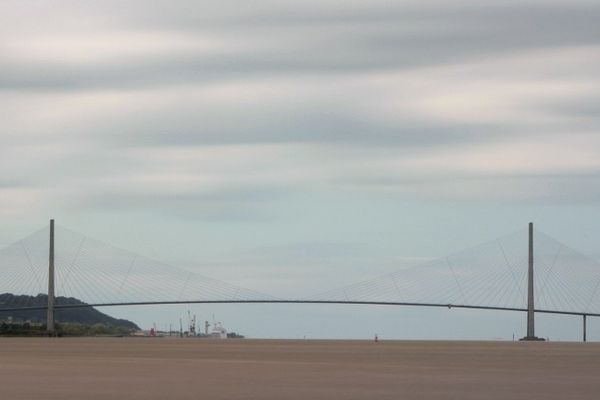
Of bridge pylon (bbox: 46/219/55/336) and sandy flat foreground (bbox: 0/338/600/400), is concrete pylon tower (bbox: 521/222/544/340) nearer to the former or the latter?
bridge pylon (bbox: 46/219/55/336)

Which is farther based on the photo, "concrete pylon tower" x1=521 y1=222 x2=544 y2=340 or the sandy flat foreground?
"concrete pylon tower" x1=521 y1=222 x2=544 y2=340

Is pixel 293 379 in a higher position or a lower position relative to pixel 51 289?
lower

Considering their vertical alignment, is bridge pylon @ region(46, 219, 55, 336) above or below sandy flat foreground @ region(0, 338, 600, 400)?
above

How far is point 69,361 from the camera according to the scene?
108 ft

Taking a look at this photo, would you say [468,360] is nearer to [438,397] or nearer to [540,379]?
[540,379]

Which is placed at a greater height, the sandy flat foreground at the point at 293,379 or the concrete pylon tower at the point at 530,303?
the concrete pylon tower at the point at 530,303

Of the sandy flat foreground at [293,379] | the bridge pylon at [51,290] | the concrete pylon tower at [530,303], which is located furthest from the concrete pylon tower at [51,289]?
the sandy flat foreground at [293,379]

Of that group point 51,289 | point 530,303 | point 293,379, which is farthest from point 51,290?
point 293,379

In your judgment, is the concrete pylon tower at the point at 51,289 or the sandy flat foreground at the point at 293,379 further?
the concrete pylon tower at the point at 51,289

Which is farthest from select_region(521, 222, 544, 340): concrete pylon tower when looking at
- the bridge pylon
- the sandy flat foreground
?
the sandy flat foreground

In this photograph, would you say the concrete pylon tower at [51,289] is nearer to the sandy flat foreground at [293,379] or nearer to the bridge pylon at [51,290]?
the bridge pylon at [51,290]

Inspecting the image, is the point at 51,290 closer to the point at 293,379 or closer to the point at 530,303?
the point at 530,303

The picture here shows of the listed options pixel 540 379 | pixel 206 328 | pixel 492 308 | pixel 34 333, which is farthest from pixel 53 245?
pixel 540 379

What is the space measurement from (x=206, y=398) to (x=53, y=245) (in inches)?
3116
